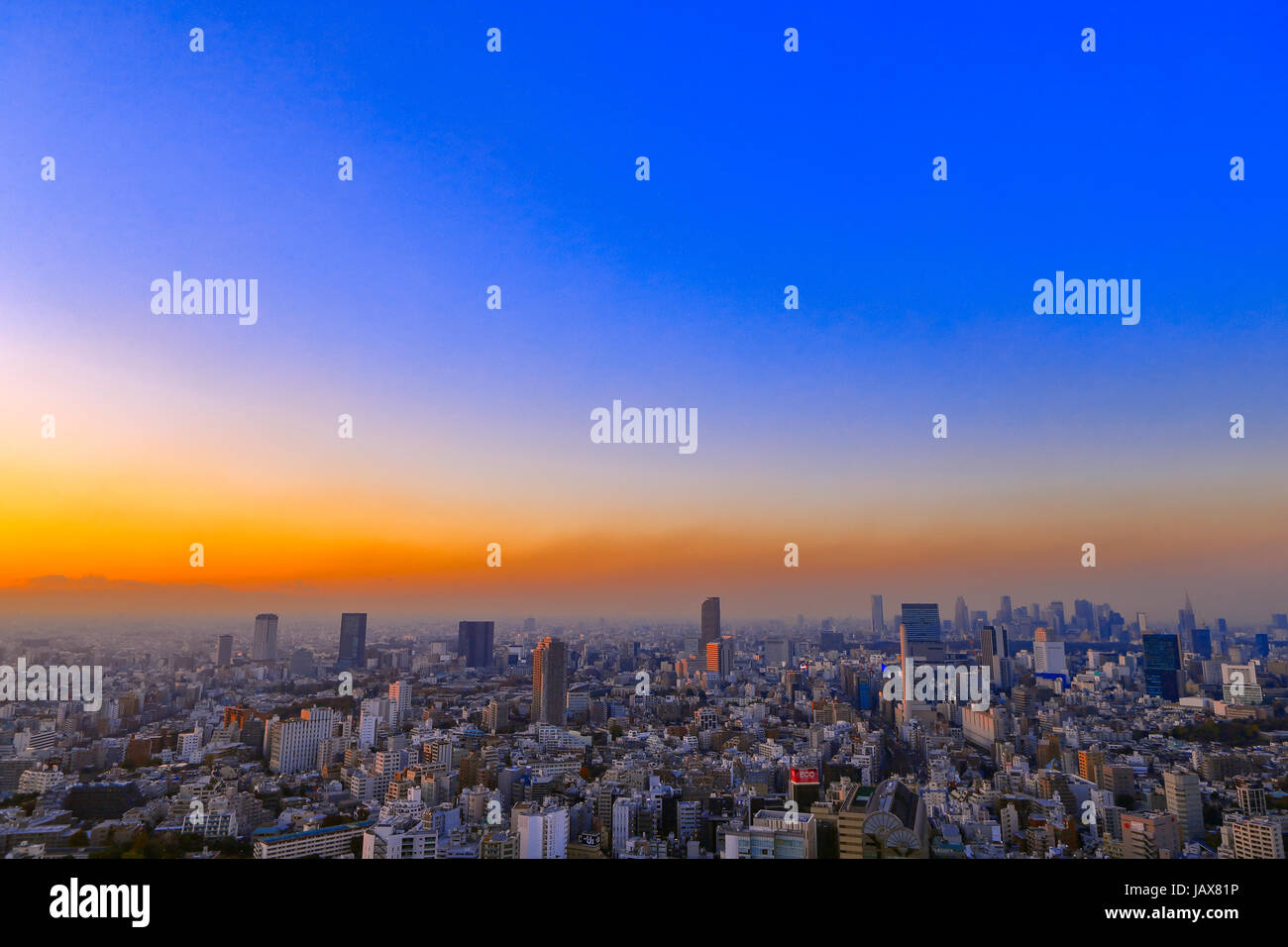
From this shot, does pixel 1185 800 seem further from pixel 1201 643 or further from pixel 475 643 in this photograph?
pixel 475 643

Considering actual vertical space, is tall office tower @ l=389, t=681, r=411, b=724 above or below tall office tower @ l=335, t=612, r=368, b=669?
below

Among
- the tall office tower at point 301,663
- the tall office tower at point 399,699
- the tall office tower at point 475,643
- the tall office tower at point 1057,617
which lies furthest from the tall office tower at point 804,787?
the tall office tower at point 301,663

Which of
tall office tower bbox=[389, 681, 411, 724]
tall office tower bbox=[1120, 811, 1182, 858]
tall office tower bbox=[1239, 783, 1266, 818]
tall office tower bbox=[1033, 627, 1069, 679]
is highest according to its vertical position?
tall office tower bbox=[1033, 627, 1069, 679]

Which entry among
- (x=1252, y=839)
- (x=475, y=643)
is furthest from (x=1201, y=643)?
(x=475, y=643)

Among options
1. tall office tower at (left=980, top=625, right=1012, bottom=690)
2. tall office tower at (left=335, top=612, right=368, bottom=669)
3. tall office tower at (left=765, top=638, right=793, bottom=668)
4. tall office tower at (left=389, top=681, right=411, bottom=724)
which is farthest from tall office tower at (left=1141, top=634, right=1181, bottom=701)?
tall office tower at (left=335, top=612, right=368, bottom=669)

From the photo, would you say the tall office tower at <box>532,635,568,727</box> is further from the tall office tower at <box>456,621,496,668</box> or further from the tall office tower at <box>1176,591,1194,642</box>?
the tall office tower at <box>1176,591,1194,642</box>

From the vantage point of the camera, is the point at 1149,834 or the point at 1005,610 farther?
the point at 1005,610
